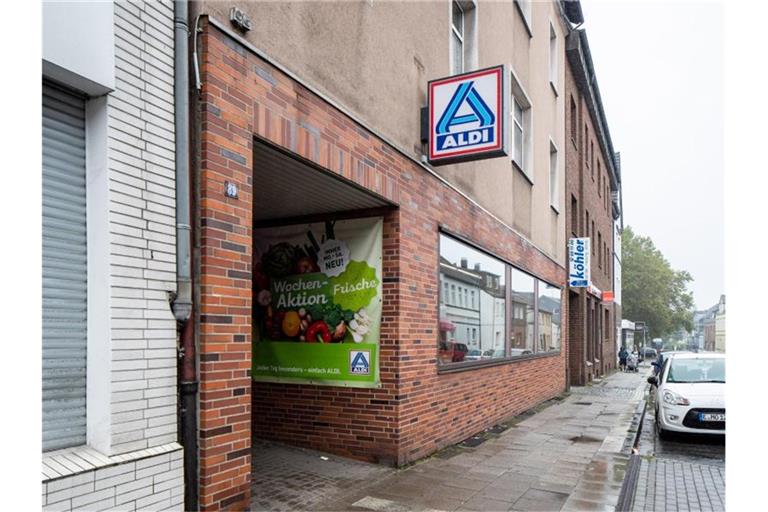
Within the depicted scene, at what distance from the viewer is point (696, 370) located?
11.4 metres

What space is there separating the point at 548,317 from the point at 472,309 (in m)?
6.98

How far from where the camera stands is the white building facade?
3.56m

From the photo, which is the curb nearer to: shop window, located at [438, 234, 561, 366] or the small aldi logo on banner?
shop window, located at [438, 234, 561, 366]

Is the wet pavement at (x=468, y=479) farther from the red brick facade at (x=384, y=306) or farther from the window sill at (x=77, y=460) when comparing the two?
the window sill at (x=77, y=460)

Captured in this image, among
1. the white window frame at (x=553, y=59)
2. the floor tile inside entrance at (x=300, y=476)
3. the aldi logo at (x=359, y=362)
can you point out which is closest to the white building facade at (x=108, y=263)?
the floor tile inside entrance at (x=300, y=476)

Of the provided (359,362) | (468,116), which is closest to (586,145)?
(468,116)

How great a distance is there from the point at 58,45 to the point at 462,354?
7.17 m

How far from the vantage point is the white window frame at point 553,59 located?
17.4 metres

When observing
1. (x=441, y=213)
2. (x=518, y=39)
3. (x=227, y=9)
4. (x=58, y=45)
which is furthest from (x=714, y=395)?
(x=58, y=45)

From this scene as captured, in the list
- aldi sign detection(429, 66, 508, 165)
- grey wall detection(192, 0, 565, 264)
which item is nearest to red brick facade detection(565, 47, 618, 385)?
grey wall detection(192, 0, 565, 264)

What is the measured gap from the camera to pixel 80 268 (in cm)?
377

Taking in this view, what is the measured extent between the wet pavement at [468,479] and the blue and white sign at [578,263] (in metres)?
10.3

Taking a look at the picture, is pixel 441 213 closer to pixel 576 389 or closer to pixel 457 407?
pixel 457 407

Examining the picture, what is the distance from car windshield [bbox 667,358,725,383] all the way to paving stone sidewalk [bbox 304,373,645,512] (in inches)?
52.0
